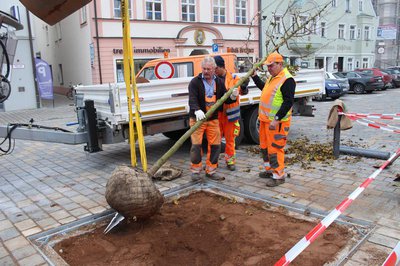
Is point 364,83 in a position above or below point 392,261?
above

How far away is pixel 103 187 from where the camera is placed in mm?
5188

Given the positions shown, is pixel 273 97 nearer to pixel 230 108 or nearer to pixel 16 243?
pixel 230 108

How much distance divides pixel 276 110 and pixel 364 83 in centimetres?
1819

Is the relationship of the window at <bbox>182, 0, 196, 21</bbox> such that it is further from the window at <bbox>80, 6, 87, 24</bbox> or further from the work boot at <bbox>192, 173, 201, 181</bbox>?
the work boot at <bbox>192, 173, 201, 181</bbox>

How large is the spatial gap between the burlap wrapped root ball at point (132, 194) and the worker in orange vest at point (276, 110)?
6.04ft

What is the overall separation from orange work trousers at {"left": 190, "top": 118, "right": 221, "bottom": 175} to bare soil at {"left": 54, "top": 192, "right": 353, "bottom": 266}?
1.16 m

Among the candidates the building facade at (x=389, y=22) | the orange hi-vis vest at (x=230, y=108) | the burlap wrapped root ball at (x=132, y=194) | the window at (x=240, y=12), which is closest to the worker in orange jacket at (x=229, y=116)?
the orange hi-vis vest at (x=230, y=108)

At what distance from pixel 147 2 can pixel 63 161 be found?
1707 cm

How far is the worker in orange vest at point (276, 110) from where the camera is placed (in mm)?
4738

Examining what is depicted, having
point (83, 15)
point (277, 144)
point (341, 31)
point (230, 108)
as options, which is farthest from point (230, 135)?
point (341, 31)

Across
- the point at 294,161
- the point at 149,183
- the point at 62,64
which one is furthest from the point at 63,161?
the point at 62,64

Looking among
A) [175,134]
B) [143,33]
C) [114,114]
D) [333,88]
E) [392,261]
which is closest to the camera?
[392,261]

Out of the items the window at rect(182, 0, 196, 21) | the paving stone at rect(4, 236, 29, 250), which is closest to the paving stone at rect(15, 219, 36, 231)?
the paving stone at rect(4, 236, 29, 250)

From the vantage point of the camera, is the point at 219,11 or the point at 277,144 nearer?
the point at 277,144
